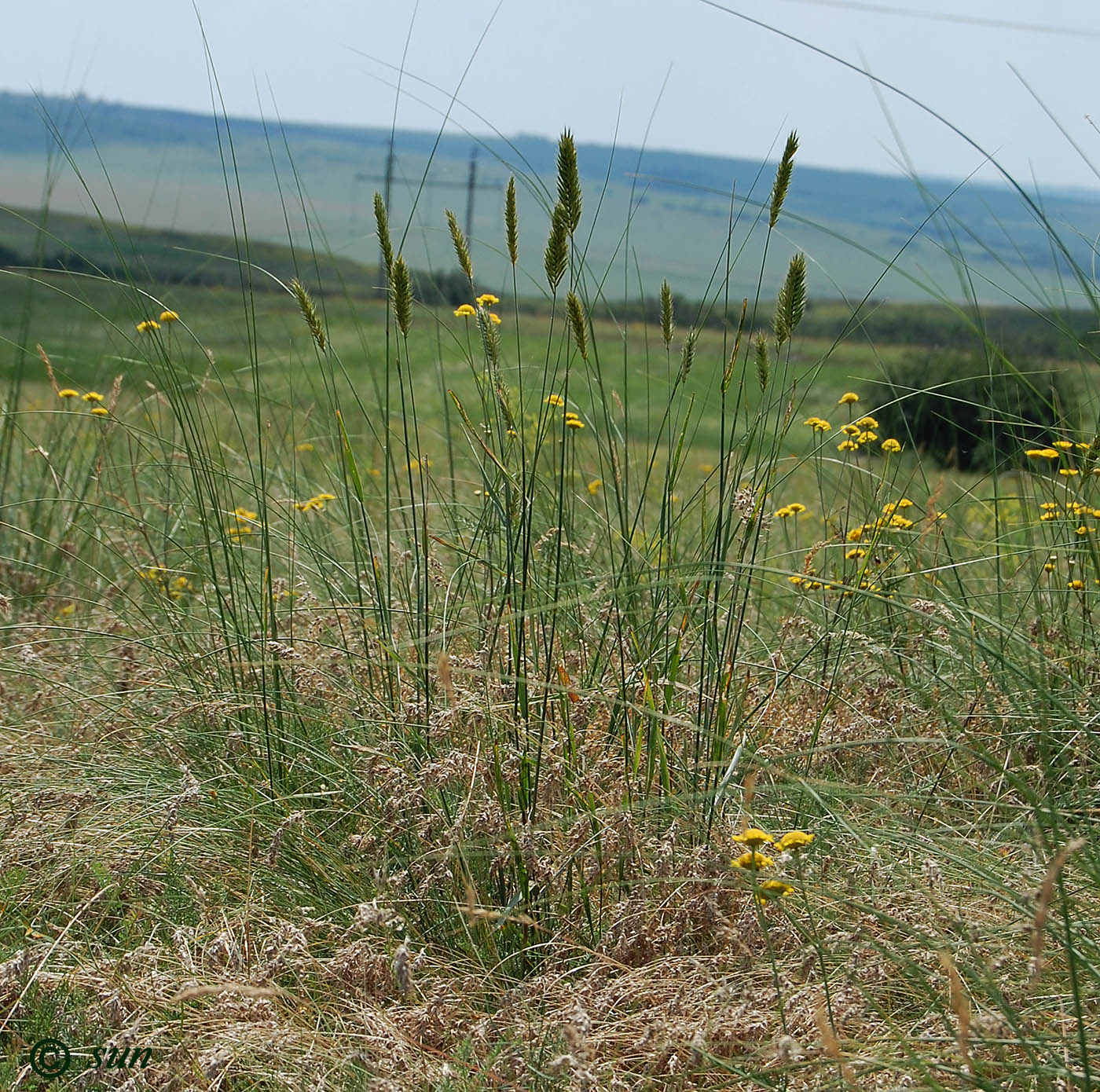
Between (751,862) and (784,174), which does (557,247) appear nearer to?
(784,174)

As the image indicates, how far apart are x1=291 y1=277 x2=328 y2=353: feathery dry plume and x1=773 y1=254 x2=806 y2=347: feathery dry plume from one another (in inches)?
27.3

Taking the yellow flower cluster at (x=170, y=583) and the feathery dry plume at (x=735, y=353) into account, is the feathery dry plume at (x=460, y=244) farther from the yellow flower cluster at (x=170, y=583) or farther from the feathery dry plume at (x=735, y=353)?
the yellow flower cluster at (x=170, y=583)

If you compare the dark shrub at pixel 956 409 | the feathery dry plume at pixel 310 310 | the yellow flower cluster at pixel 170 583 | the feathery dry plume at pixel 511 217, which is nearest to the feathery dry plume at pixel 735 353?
the feathery dry plume at pixel 511 217

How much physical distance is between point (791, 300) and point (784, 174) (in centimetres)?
18

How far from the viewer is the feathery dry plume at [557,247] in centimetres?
149

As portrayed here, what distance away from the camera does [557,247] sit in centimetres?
150

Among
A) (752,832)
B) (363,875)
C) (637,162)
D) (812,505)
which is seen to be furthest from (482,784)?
(812,505)

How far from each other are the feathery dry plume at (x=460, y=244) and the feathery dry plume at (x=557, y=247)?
15cm

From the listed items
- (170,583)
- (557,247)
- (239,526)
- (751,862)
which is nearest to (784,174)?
(557,247)

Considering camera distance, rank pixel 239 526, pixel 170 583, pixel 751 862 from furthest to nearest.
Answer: pixel 170 583
pixel 239 526
pixel 751 862

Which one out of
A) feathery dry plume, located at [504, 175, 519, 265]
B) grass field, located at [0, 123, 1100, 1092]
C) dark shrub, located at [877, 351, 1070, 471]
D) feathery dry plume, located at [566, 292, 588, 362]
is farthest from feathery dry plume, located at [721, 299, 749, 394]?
dark shrub, located at [877, 351, 1070, 471]

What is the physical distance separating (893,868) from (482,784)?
61cm

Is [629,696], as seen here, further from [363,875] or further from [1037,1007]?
[1037,1007]

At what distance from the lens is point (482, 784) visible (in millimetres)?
1690
